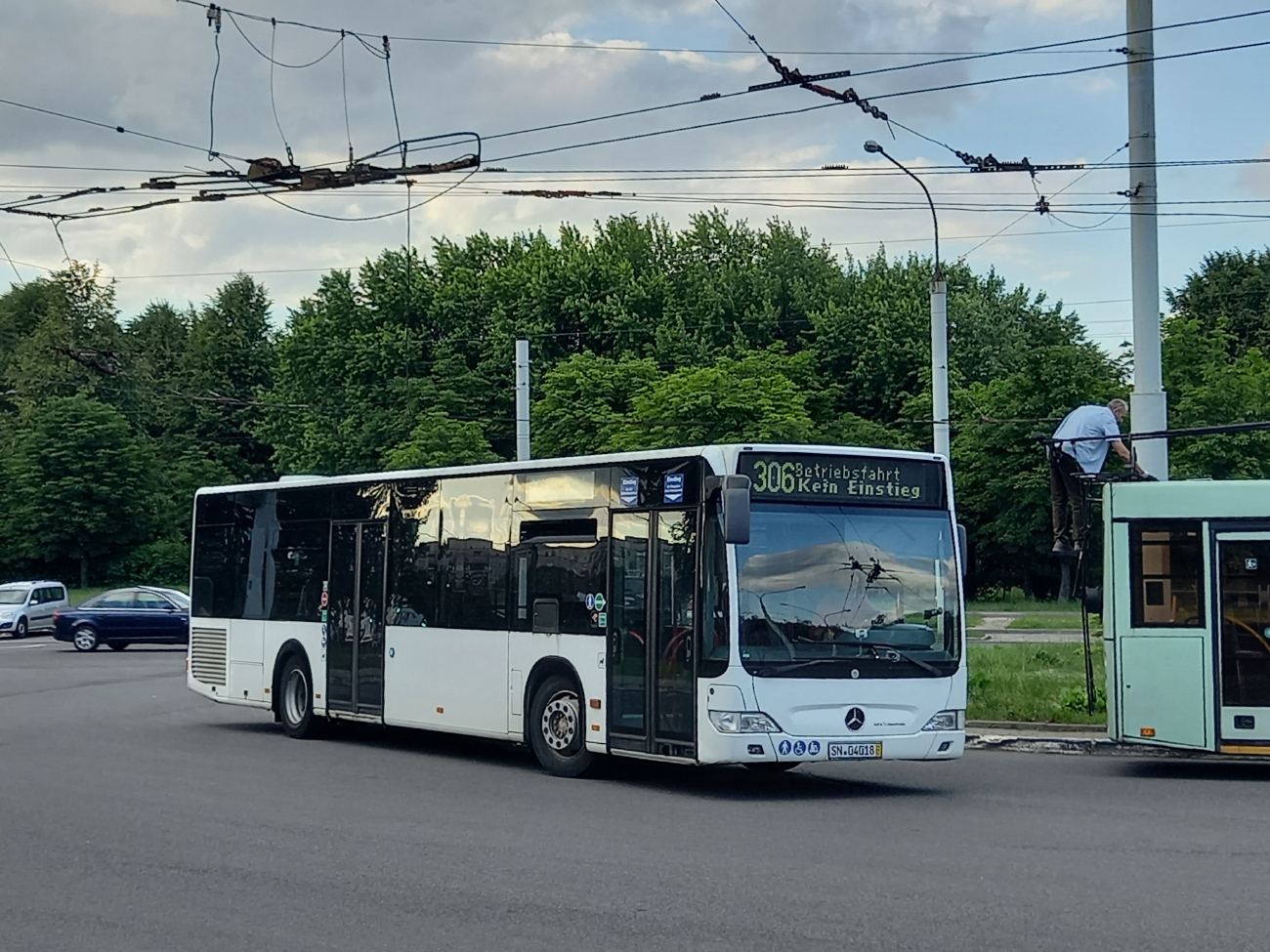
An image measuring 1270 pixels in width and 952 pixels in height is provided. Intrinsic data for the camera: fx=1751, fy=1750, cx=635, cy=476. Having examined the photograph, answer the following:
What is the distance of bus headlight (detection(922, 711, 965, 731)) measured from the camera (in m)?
14.5

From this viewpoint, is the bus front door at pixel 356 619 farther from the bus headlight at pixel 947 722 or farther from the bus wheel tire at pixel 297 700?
the bus headlight at pixel 947 722

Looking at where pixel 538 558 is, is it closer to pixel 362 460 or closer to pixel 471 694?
pixel 471 694

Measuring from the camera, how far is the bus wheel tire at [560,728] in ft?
51.0

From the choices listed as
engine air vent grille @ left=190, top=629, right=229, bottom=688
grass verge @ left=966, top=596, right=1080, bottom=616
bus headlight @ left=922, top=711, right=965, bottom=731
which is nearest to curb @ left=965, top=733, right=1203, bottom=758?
bus headlight @ left=922, top=711, right=965, bottom=731

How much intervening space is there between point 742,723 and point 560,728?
8.78 ft

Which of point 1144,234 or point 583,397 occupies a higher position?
point 583,397

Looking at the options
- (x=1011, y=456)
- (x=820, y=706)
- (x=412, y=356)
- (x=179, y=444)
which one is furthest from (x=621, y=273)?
(x=820, y=706)

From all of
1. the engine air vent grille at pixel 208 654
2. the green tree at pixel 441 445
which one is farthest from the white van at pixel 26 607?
the engine air vent grille at pixel 208 654

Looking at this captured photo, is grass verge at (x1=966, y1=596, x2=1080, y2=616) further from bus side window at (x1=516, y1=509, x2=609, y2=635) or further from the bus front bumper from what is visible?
the bus front bumper

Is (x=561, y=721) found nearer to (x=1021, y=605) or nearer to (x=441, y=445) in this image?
(x=1021, y=605)

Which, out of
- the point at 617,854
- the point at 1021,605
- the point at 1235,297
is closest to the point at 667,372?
the point at 1021,605

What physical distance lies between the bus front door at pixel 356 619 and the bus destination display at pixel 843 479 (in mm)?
5921

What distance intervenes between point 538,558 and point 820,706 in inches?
138

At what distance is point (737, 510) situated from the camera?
537 inches
